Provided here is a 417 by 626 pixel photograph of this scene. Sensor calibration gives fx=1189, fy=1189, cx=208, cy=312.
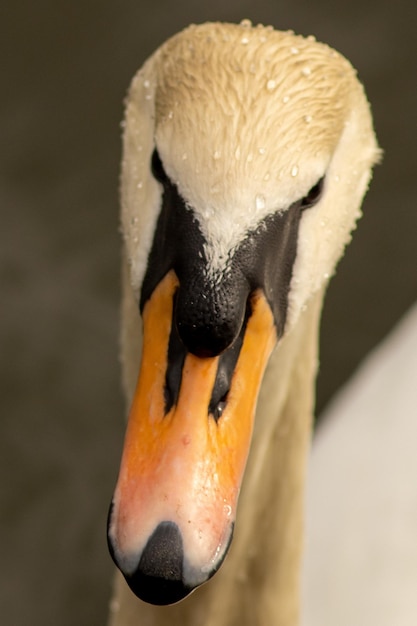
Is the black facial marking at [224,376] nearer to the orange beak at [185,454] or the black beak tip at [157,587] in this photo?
the orange beak at [185,454]

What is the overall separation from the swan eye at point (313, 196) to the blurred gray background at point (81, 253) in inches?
96.2

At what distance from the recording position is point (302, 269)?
2.17 metres

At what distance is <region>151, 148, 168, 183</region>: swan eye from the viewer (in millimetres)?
2100

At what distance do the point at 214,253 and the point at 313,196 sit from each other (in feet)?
1.00

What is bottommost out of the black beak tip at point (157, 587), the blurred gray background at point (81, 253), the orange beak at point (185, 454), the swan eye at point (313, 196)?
the blurred gray background at point (81, 253)

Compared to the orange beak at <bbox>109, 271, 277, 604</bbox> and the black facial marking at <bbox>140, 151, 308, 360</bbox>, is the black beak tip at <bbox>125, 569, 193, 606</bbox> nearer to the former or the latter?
the orange beak at <bbox>109, 271, 277, 604</bbox>

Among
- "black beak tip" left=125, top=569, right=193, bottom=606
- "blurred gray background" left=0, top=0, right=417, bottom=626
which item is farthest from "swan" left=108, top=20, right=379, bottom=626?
"blurred gray background" left=0, top=0, right=417, bottom=626

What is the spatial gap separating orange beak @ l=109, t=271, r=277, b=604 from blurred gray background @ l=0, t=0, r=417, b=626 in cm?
243

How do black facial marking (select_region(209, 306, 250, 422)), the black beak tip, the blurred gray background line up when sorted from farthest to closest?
the blurred gray background → black facial marking (select_region(209, 306, 250, 422)) → the black beak tip

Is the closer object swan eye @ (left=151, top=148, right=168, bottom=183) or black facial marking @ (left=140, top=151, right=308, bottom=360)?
black facial marking @ (left=140, top=151, right=308, bottom=360)

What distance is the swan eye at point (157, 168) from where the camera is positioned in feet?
6.89

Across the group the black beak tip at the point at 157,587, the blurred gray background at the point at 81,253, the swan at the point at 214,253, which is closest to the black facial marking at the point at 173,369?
the swan at the point at 214,253

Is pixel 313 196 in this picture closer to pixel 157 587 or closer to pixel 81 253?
pixel 157 587

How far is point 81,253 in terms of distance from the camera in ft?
16.3
